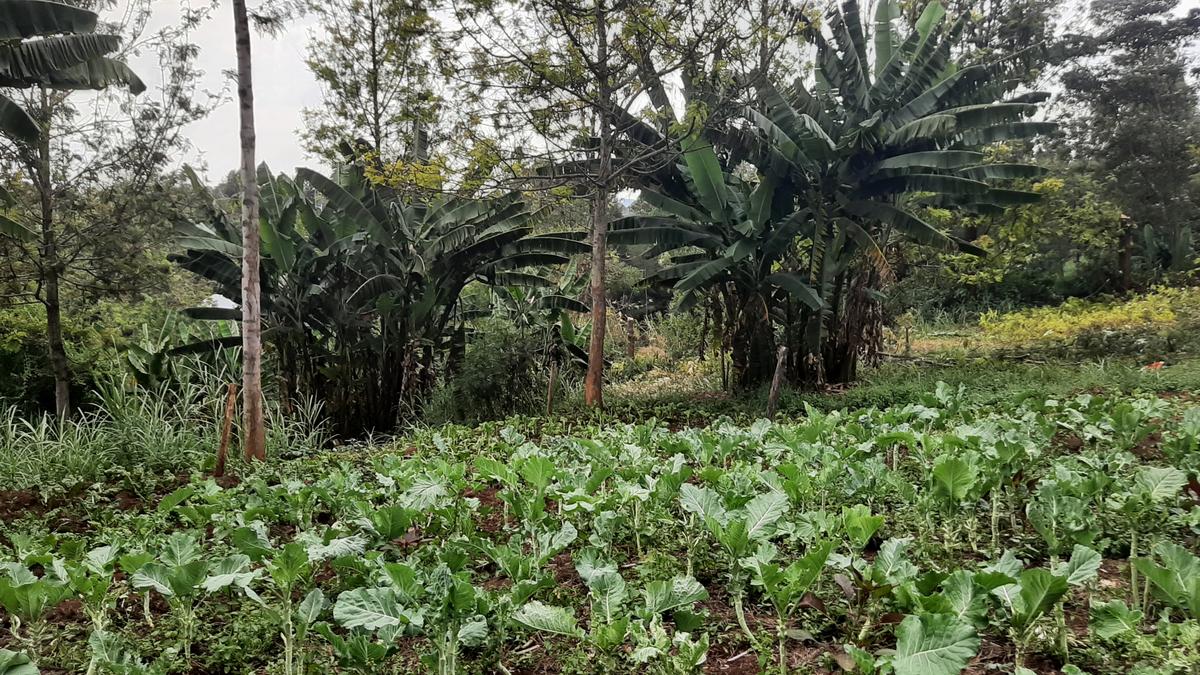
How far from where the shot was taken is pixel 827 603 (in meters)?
2.44

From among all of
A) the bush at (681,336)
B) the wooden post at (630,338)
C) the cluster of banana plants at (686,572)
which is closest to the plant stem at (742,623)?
the cluster of banana plants at (686,572)

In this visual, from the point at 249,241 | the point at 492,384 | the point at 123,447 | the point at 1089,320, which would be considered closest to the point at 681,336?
the point at 492,384

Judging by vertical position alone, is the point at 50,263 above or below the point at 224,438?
above

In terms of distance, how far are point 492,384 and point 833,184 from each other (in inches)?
218

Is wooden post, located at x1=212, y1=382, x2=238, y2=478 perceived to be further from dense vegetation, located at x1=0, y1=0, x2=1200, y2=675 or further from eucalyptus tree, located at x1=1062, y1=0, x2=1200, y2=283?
eucalyptus tree, located at x1=1062, y1=0, x2=1200, y2=283

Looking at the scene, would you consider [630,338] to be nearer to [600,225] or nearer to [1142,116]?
[600,225]

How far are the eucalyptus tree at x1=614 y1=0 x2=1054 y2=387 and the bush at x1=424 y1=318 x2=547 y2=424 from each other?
240cm

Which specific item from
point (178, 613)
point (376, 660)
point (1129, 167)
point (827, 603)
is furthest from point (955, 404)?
point (1129, 167)

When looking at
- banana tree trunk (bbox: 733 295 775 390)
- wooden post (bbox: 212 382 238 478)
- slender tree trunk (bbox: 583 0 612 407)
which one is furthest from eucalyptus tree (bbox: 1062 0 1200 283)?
wooden post (bbox: 212 382 238 478)

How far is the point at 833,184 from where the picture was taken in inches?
376

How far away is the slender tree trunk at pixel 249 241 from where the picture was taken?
640 cm

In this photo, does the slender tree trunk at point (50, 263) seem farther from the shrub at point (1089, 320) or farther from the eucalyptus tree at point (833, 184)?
the shrub at point (1089, 320)

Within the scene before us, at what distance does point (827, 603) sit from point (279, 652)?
1.95 meters

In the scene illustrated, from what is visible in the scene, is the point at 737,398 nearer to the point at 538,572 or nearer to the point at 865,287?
the point at 865,287
